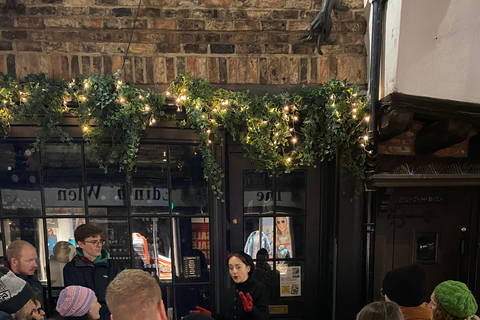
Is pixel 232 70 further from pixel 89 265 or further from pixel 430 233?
pixel 430 233

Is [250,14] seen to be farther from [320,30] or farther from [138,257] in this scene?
[138,257]

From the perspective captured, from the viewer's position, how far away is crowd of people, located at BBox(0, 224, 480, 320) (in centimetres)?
150

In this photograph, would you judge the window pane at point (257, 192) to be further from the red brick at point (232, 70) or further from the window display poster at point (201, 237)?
the red brick at point (232, 70)

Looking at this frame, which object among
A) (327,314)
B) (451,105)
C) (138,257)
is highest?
(451,105)

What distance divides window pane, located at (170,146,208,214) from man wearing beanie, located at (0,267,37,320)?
1.23 metres

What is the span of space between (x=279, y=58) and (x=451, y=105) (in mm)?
1402

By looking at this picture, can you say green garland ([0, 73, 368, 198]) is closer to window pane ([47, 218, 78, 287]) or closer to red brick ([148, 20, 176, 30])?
red brick ([148, 20, 176, 30])

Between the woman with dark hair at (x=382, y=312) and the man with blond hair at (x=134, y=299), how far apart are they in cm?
111

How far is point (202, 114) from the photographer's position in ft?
7.39

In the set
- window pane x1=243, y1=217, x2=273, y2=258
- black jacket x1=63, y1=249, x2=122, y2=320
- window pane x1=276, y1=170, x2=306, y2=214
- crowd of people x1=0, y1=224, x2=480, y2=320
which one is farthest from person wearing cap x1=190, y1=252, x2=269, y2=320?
black jacket x1=63, y1=249, x2=122, y2=320

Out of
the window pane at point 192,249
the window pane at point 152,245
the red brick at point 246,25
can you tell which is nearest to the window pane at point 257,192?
the window pane at point 192,249

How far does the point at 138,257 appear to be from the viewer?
2.78 m

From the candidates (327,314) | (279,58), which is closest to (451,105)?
(279,58)

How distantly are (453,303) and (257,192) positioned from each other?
164cm
